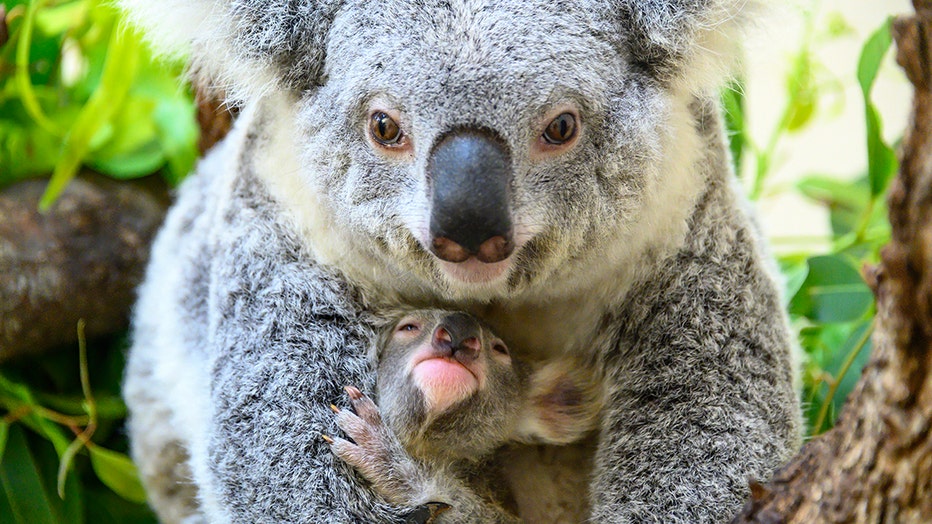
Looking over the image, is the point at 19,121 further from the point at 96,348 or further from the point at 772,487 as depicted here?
the point at 772,487

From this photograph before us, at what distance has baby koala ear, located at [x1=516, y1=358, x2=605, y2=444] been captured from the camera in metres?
2.26

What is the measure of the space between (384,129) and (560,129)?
35 cm

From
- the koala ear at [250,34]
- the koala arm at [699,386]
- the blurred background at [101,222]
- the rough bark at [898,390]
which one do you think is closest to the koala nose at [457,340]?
the koala arm at [699,386]

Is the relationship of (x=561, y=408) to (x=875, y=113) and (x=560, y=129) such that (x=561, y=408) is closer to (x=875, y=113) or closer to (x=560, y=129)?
(x=560, y=129)

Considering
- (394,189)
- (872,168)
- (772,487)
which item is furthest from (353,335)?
(872,168)

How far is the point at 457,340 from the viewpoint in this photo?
81.4 inches

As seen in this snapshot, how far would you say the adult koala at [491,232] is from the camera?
6.01 feet

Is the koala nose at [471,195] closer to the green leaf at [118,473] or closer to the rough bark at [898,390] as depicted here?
the rough bark at [898,390]

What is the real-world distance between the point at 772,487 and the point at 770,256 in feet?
3.31

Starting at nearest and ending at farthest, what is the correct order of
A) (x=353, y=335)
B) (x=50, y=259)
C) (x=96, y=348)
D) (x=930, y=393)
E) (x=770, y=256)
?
(x=930, y=393) → (x=353, y=335) → (x=770, y=256) → (x=50, y=259) → (x=96, y=348)

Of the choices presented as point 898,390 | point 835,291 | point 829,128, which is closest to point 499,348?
point 898,390

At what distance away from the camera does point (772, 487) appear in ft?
5.34

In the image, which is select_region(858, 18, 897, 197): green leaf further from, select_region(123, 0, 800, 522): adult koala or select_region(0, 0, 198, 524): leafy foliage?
select_region(0, 0, 198, 524): leafy foliage

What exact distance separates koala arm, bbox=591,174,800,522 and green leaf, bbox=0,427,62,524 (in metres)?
1.68
